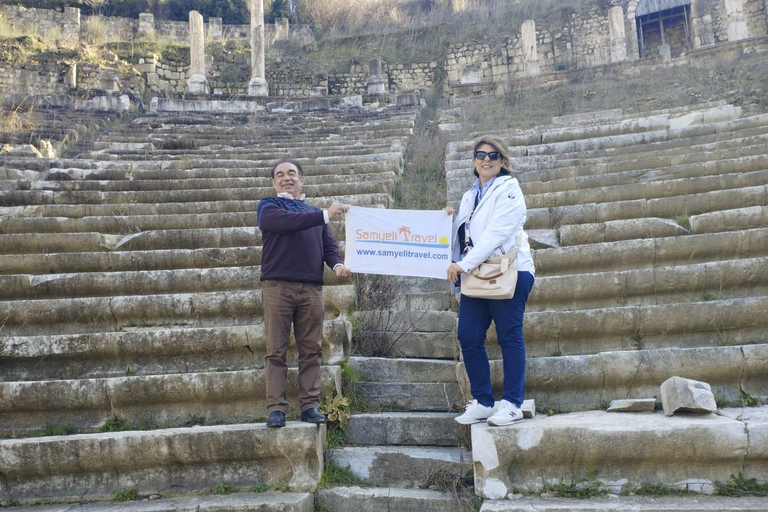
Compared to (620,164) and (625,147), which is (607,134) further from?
(620,164)

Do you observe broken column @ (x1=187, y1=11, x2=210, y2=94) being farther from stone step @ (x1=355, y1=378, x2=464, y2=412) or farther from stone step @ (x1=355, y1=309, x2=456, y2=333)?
stone step @ (x1=355, y1=378, x2=464, y2=412)

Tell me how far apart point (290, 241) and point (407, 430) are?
1.44m

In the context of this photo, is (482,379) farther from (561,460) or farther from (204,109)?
(204,109)

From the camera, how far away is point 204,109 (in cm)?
1603

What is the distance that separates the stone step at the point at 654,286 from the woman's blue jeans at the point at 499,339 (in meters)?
1.57

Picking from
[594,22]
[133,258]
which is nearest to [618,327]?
[133,258]

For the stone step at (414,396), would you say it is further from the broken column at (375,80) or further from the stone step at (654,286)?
the broken column at (375,80)

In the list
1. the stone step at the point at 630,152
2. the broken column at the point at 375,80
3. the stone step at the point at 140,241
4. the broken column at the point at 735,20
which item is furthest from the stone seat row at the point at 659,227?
the broken column at the point at 735,20

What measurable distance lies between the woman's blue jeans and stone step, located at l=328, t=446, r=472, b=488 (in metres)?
0.40

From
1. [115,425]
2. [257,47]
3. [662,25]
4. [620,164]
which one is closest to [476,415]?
[115,425]

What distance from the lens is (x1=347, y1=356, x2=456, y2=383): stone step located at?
4.46 meters

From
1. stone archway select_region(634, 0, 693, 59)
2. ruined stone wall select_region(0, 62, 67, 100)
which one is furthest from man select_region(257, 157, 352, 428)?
stone archway select_region(634, 0, 693, 59)

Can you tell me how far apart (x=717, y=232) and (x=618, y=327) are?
2.03 m

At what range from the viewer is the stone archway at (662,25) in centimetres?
2558
